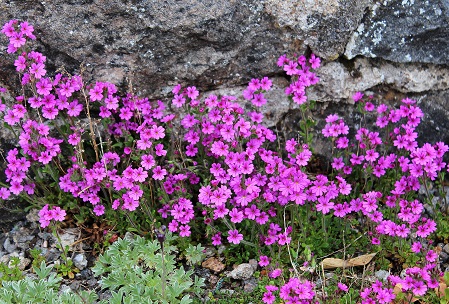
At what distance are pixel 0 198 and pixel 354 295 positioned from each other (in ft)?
9.23

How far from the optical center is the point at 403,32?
5.06 metres

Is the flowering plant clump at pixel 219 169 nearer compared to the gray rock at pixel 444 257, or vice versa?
the flowering plant clump at pixel 219 169

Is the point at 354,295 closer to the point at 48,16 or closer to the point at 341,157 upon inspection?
the point at 341,157

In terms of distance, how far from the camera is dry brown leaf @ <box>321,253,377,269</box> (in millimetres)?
4617

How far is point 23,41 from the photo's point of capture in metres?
4.55

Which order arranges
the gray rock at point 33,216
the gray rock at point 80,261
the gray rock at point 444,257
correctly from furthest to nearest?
the gray rock at point 33,216, the gray rock at point 80,261, the gray rock at point 444,257

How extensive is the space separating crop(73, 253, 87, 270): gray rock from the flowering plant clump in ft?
1.27

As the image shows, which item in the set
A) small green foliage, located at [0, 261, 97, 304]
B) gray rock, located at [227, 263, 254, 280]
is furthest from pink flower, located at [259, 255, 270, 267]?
small green foliage, located at [0, 261, 97, 304]

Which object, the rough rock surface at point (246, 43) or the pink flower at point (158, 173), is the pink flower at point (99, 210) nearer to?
the pink flower at point (158, 173)

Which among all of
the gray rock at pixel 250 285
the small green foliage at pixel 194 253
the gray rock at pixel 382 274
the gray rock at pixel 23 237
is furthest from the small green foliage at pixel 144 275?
the gray rock at pixel 382 274

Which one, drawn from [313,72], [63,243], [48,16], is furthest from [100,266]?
[313,72]

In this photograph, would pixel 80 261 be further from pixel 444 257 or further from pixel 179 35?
pixel 444 257

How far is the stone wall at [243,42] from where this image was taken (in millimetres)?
4812

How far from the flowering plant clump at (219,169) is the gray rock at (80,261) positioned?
0.39 m
